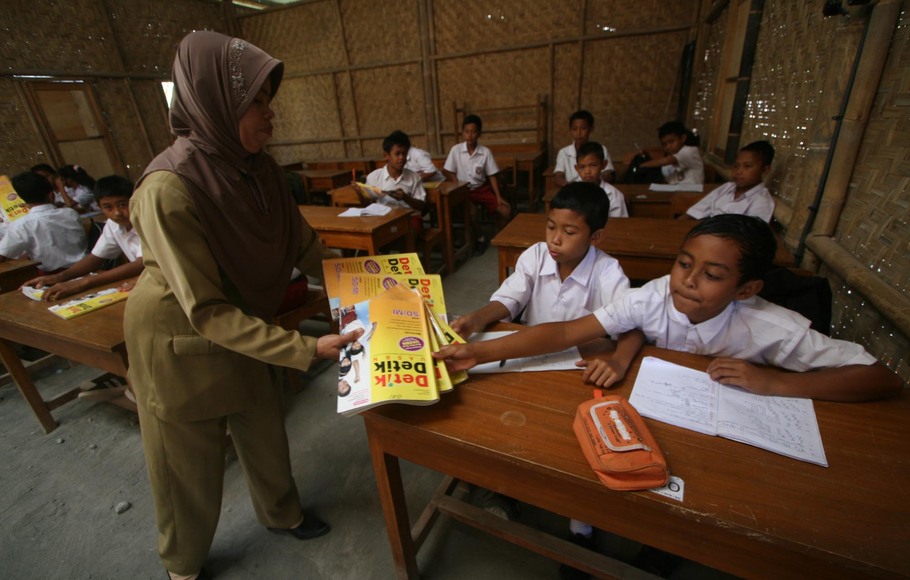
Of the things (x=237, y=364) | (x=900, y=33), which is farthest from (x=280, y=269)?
(x=900, y=33)

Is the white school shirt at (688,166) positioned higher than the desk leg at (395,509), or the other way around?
the white school shirt at (688,166)

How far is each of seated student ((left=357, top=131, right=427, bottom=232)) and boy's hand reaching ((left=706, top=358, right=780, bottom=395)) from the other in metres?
2.73

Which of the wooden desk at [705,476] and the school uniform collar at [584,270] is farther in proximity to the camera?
the school uniform collar at [584,270]

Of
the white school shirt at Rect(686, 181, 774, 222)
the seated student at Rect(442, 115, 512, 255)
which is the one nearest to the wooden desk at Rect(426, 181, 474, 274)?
the seated student at Rect(442, 115, 512, 255)

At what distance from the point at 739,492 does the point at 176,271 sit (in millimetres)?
1234

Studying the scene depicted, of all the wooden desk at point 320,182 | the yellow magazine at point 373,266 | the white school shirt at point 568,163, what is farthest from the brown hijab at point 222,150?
the wooden desk at point 320,182

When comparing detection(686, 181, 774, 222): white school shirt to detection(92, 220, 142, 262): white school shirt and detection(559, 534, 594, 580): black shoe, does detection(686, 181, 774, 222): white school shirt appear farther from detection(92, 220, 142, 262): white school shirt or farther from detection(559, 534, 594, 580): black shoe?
detection(92, 220, 142, 262): white school shirt

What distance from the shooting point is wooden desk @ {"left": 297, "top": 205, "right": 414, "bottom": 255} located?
288cm

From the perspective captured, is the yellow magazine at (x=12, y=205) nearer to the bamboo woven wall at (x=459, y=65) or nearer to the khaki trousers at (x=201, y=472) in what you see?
the khaki trousers at (x=201, y=472)

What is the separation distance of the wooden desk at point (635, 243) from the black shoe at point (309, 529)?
1634 millimetres

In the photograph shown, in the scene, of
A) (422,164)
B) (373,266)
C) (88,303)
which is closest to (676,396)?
(373,266)

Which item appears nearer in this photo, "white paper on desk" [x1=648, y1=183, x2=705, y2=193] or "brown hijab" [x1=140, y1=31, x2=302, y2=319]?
"brown hijab" [x1=140, y1=31, x2=302, y2=319]

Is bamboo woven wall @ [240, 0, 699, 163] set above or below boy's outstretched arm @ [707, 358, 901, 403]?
above

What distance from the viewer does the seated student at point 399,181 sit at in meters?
3.58
